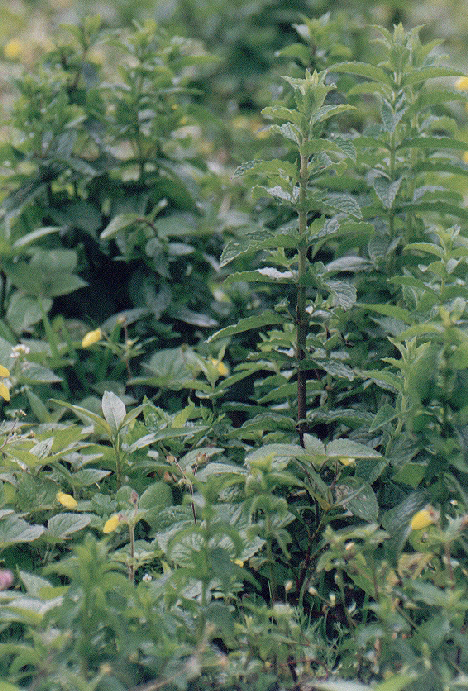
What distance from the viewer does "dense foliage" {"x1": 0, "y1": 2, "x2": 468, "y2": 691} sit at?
56.4 inches

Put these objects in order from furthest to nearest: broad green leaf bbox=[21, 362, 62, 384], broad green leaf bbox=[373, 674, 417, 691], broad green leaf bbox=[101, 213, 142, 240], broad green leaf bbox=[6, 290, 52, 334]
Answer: broad green leaf bbox=[6, 290, 52, 334]
broad green leaf bbox=[101, 213, 142, 240]
broad green leaf bbox=[21, 362, 62, 384]
broad green leaf bbox=[373, 674, 417, 691]

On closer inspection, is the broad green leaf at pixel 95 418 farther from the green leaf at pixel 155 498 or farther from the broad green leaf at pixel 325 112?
the broad green leaf at pixel 325 112

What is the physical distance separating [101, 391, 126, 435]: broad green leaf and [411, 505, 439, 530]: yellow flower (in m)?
0.79

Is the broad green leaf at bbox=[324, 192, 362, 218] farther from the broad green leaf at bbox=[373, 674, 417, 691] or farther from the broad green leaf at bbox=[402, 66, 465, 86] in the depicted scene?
the broad green leaf at bbox=[373, 674, 417, 691]

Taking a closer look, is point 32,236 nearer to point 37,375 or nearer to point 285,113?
point 37,375

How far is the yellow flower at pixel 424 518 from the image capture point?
4.67 feet

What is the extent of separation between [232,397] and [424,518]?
1.05m

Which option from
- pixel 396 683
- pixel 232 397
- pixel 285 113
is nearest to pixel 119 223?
pixel 232 397

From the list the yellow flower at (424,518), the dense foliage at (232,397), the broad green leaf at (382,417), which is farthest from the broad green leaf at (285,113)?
the yellow flower at (424,518)

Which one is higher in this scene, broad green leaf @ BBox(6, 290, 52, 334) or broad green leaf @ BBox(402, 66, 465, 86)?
broad green leaf @ BBox(402, 66, 465, 86)

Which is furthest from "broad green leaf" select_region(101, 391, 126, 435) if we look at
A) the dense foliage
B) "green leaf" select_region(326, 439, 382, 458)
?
"green leaf" select_region(326, 439, 382, 458)

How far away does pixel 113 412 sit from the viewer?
75.4 inches

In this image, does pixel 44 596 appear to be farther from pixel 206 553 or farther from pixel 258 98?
pixel 258 98

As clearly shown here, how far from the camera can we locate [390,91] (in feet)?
6.92
